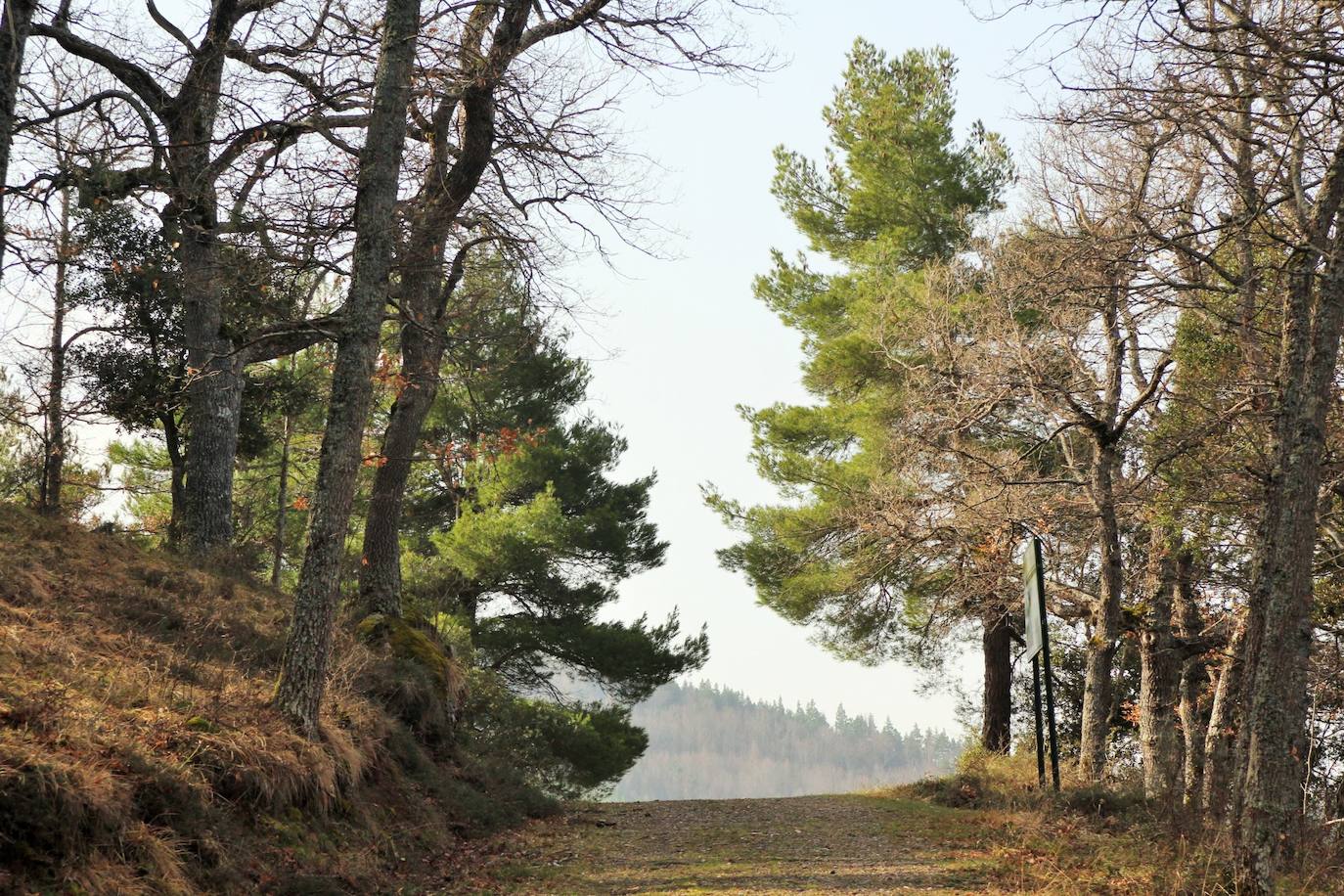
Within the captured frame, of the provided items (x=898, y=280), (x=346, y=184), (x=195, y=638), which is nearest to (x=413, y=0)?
(x=346, y=184)

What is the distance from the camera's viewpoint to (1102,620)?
1475 centimetres

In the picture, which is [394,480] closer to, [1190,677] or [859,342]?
[859,342]

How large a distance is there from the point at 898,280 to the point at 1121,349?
5.15 m

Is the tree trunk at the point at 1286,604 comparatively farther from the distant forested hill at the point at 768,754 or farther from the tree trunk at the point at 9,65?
the distant forested hill at the point at 768,754

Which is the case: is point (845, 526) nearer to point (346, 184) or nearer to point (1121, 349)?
point (1121, 349)

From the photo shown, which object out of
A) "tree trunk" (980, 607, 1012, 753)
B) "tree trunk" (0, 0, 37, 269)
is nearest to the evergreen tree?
"tree trunk" (980, 607, 1012, 753)

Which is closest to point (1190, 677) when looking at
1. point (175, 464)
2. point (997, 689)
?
point (997, 689)

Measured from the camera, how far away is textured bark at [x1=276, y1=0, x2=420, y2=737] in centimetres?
825

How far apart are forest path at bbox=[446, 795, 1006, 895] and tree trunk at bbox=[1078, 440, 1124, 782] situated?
10.5 ft

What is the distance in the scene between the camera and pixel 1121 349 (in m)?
14.5

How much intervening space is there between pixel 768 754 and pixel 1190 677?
173 meters

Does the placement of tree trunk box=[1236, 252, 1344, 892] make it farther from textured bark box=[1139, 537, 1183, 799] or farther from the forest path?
textured bark box=[1139, 537, 1183, 799]

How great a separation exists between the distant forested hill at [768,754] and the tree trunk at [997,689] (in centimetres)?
15672

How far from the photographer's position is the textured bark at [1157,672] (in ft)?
52.3
